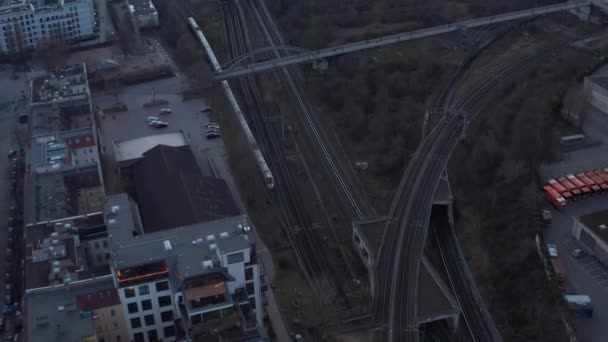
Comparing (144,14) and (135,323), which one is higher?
(144,14)

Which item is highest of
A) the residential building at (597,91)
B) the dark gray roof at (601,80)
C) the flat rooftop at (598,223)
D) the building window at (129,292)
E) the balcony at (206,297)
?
the dark gray roof at (601,80)

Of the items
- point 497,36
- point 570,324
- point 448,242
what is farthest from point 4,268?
point 497,36

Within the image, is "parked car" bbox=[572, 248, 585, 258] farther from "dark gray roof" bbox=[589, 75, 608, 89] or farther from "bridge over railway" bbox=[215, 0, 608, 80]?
"bridge over railway" bbox=[215, 0, 608, 80]

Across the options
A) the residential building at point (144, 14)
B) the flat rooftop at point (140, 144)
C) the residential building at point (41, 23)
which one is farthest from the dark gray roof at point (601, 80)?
the residential building at point (41, 23)

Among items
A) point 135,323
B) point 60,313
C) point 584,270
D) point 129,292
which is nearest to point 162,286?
point 129,292

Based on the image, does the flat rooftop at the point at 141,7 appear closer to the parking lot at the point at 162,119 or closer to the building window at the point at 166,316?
the parking lot at the point at 162,119

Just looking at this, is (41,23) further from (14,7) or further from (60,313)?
(60,313)

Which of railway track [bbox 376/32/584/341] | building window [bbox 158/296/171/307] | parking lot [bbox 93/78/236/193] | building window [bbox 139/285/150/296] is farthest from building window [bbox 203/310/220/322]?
parking lot [bbox 93/78/236/193]
